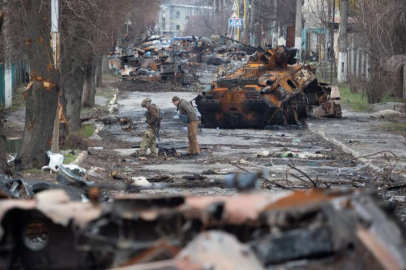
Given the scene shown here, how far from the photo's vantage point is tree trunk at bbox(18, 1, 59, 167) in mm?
13820

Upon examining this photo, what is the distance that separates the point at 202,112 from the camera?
25.9 meters

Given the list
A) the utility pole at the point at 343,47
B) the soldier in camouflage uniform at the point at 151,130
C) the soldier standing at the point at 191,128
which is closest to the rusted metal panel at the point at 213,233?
the soldier in camouflage uniform at the point at 151,130

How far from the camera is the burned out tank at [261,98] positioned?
25.3 m

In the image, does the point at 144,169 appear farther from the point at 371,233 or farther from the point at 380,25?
the point at 380,25

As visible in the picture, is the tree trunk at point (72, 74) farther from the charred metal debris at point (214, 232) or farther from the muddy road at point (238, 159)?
the charred metal debris at point (214, 232)

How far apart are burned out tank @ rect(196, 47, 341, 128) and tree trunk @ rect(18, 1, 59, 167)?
11.7m

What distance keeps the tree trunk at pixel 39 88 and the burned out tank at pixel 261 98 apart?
1169 centimetres

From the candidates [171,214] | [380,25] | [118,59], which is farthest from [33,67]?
[118,59]

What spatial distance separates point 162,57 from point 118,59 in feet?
21.5

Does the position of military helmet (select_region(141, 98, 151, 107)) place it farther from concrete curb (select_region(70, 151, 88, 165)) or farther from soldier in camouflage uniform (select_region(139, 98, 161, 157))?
concrete curb (select_region(70, 151, 88, 165))

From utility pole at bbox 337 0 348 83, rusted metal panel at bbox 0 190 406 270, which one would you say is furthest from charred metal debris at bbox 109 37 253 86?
rusted metal panel at bbox 0 190 406 270

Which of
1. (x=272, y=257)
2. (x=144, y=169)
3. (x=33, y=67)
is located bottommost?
(x=144, y=169)

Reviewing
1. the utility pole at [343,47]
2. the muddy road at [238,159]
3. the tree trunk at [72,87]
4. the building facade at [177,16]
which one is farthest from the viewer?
the building facade at [177,16]

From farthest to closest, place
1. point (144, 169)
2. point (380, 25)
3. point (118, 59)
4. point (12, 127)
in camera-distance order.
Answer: point (118, 59) < point (380, 25) < point (12, 127) < point (144, 169)
